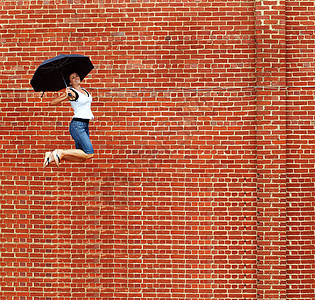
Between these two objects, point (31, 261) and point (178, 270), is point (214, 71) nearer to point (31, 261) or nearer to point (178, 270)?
point (178, 270)

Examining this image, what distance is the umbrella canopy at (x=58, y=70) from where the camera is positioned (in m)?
4.47

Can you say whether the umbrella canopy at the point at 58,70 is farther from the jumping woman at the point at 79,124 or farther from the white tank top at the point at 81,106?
the white tank top at the point at 81,106

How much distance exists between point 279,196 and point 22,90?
450cm

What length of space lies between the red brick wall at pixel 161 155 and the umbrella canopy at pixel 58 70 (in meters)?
0.79

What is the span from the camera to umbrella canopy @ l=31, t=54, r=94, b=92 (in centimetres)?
447

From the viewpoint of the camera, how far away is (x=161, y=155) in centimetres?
554

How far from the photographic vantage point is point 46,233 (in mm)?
5535

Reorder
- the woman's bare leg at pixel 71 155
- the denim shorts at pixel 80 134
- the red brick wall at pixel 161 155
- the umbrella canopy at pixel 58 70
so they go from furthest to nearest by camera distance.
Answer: the red brick wall at pixel 161 155, the denim shorts at pixel 80 134, the woman's bare leg at pixel 71 155, the umbrella canopy at pixel 58 70

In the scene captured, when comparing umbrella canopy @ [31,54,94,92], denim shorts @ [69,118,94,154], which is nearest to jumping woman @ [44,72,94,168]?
denim shorts @ [69,118,94,154]

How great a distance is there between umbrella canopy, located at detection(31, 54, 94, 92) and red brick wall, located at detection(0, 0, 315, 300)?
0.79 meters

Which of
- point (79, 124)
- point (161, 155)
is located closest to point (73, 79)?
point (79, 124)

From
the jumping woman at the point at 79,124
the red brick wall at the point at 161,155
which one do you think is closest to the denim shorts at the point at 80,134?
the jumping woman at the point at 79,124

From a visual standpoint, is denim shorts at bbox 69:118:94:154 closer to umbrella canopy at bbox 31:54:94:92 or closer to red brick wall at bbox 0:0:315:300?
umbrella canopy at bbox 31:54:94:92

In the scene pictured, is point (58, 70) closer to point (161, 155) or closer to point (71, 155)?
point (71, 155)
